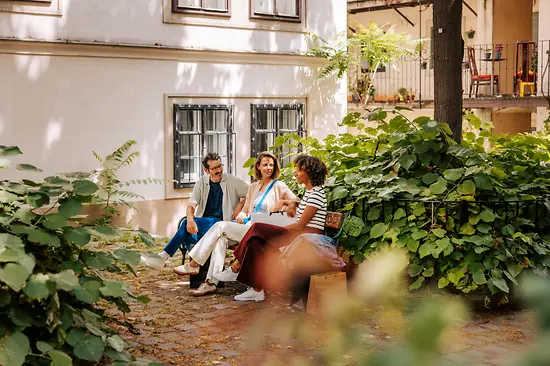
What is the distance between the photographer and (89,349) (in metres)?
4.82

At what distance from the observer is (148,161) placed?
45.8 feet

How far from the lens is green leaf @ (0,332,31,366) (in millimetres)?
4352

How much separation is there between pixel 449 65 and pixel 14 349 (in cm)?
589

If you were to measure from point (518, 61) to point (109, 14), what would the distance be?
1201 cm

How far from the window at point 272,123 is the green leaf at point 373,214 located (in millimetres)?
7145

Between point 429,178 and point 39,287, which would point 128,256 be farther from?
point 429,178

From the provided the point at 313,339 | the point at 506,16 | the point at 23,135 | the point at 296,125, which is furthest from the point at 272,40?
the point at 313,339

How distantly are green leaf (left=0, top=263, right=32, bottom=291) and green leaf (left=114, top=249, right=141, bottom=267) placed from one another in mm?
786

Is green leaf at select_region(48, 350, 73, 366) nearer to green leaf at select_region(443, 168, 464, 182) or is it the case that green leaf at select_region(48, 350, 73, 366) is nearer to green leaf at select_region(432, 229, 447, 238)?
green leaf at select_region(432, 229, 447, 238)

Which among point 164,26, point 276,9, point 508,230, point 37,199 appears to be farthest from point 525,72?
point 37,199

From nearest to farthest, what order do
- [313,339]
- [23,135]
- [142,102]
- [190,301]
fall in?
[313,339], [190,301], [23,135], [142,102]

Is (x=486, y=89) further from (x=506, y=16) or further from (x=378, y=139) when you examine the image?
(x=378, y=139)

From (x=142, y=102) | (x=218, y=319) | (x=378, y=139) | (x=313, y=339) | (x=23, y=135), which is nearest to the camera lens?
(x=313, y=339)

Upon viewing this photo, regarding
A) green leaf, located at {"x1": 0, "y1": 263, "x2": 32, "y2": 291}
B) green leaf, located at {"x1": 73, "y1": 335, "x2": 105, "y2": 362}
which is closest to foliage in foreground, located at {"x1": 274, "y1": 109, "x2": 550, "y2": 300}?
green leaf, located at {"x1": 73, "y1": 335, "x2": 105, "y2": 362}
